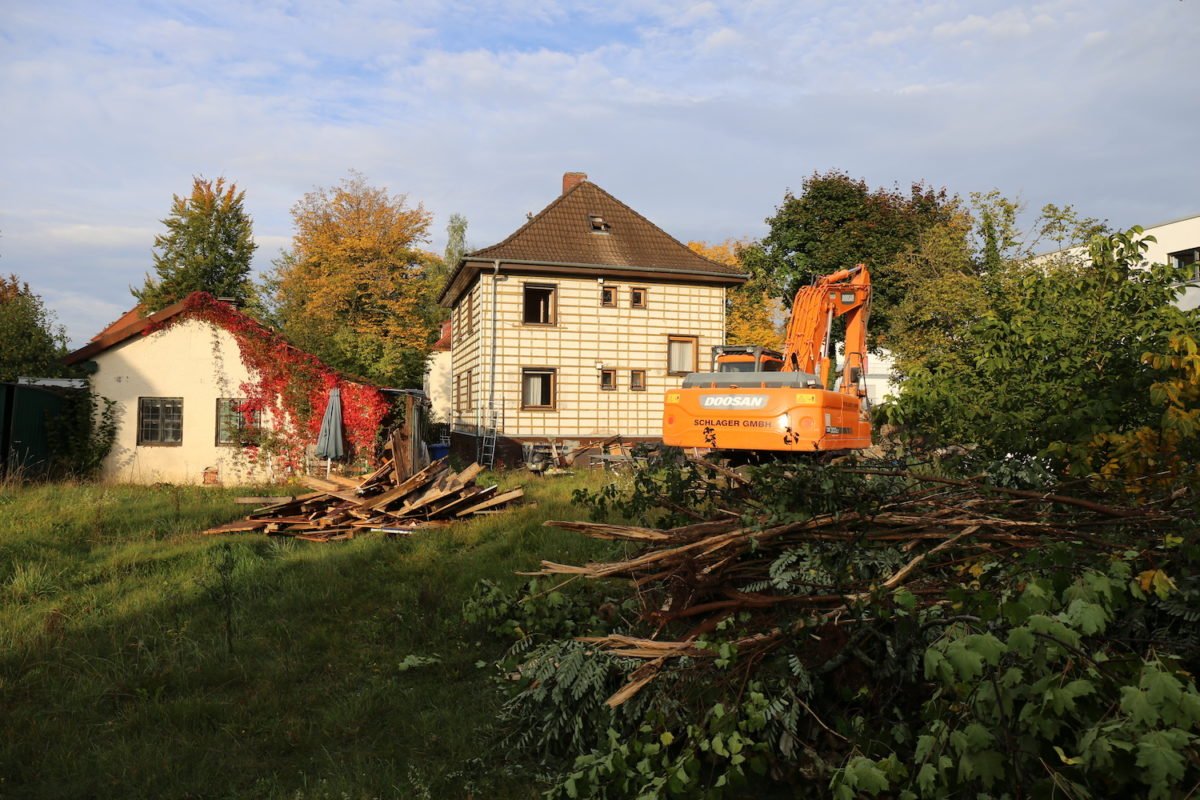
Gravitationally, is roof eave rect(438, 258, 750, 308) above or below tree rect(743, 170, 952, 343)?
below

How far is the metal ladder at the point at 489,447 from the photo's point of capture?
78.9 feet

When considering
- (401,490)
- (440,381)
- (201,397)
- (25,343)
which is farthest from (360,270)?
(401,490)

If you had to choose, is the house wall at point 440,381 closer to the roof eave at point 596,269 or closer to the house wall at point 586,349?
the roof eave at point 596,269

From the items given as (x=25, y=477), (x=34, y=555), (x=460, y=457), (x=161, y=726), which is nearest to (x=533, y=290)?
(x=460, y=457)

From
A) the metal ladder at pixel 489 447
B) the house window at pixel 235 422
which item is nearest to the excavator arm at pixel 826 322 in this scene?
the metal ladder at pixel 489 447

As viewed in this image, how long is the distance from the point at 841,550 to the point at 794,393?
9185mm

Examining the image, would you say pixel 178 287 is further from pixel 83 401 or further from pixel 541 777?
pixel 541 777

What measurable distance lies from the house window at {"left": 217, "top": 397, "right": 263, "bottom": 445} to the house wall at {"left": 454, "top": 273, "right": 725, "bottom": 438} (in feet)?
23.5

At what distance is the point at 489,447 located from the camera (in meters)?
24.5

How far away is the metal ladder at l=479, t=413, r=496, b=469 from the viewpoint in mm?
24062

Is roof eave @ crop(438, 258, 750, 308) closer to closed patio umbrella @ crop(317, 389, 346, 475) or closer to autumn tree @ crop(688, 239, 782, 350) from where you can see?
closed patio umbrella @ crop(317, 389, 346, 475)

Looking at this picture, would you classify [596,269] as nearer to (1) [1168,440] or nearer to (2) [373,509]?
(2) [373,509]

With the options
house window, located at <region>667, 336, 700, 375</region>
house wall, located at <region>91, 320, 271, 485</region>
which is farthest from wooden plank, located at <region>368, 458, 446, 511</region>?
house window, located at <region>667, 336, 700, 375</region>

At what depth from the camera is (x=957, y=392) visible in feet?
24.6
